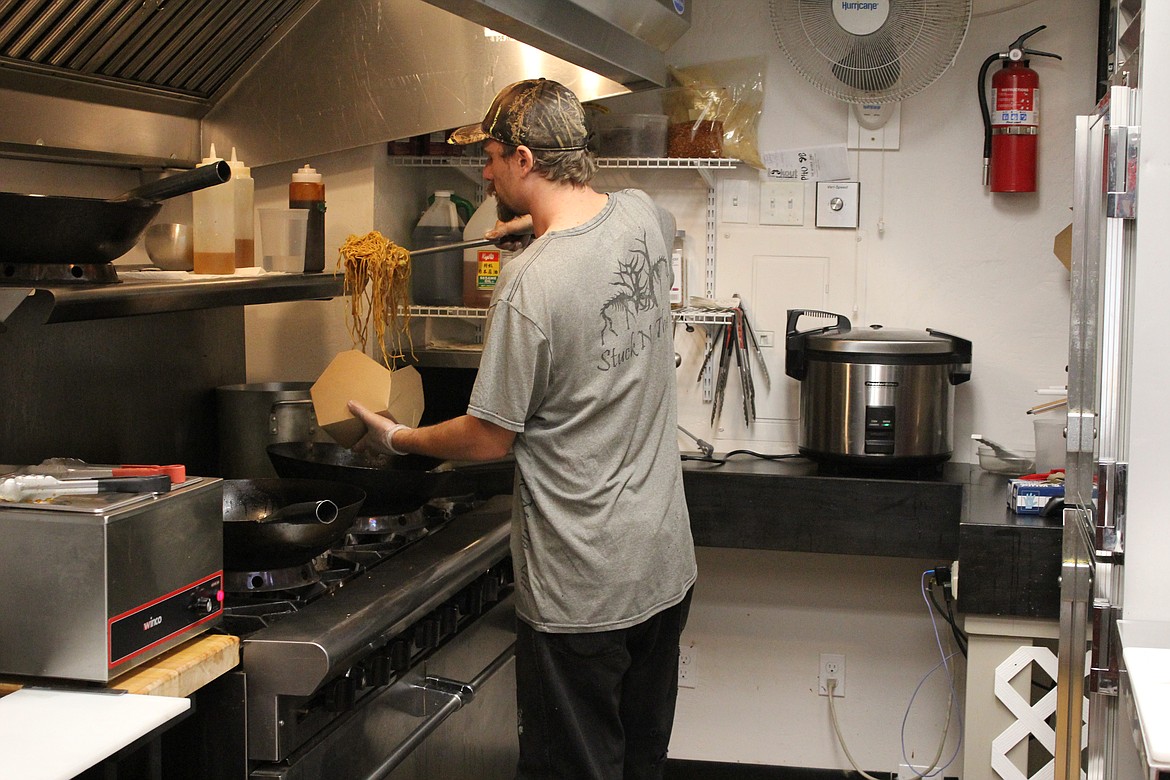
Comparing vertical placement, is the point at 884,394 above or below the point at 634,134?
below

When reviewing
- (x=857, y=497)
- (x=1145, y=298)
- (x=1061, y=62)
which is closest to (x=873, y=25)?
(x=1061, y=62)

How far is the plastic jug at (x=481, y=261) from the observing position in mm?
2807

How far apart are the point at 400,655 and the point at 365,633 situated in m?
0.17

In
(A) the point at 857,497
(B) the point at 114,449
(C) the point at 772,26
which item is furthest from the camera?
(C) the point at 772,26

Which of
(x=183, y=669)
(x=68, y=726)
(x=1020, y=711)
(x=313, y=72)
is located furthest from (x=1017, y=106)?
(x=68, y=726)

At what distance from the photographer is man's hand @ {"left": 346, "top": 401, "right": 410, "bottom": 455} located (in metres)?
2.08

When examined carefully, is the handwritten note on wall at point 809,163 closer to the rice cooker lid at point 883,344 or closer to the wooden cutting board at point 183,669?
the rice cooker lid at point 883,344

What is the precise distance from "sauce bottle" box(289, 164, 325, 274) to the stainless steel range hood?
18cm

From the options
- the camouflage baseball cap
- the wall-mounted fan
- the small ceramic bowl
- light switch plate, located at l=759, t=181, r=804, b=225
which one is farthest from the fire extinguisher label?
the small ceramic bowl

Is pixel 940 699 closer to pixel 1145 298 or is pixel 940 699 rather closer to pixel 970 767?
pixel 970 767

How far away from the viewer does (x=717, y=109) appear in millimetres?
2975

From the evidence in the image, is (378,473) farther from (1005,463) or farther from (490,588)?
(1005,463)

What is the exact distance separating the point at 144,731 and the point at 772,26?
2272 mm

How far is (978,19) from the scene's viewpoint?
2887 millimetres
